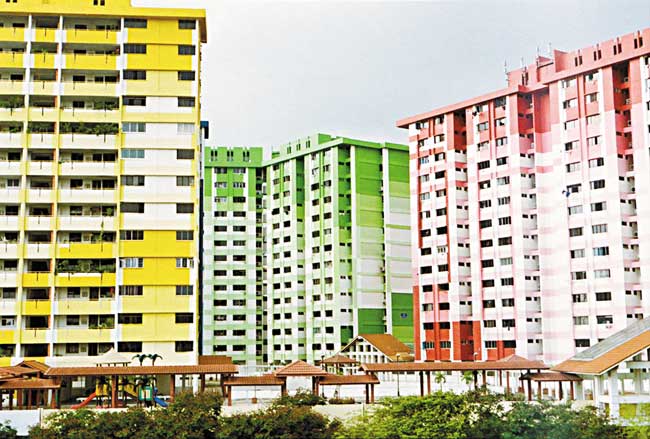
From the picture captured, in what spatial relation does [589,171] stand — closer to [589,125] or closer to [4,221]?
[589,125]

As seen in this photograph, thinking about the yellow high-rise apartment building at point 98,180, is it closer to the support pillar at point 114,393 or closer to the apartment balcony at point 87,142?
the apartment balcony at point 87,142

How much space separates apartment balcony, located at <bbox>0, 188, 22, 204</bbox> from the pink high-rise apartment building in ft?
108

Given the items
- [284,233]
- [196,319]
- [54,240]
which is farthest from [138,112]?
[284,233]

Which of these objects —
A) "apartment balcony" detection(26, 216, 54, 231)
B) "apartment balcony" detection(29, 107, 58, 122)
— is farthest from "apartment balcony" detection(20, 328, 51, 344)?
"apartment balcony" detection(29, 107, 58, 122)

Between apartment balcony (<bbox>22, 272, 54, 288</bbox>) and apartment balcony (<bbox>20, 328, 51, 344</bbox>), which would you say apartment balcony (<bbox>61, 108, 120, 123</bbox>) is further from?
apartment balcony (<bbox>20, 328, 51, 344</bbox>)

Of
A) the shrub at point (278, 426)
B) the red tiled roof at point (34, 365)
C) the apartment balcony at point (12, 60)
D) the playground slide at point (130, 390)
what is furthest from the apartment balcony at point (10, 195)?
the shrub at point (278, 426)

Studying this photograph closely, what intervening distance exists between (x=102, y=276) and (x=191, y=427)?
23244 millimetres

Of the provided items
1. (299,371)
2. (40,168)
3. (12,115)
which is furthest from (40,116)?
(299,371)

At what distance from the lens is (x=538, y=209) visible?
58.6 meters

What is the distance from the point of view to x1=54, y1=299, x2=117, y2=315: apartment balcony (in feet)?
156

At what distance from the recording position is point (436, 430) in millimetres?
25469

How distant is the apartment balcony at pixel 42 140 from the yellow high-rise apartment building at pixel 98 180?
60mm

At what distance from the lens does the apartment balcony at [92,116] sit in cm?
4962

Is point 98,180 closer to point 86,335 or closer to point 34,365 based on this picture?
point 86,335
